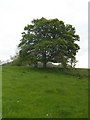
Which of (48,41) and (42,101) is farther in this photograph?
(48,41)

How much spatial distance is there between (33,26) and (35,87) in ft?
52.1

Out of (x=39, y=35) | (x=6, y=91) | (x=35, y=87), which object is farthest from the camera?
(x=39, y=35)

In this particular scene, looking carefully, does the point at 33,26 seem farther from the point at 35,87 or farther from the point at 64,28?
the point at 35,87

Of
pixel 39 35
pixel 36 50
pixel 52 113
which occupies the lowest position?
pixel 52 113

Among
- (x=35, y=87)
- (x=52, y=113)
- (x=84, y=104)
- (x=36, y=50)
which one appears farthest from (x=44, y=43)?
(x=52, y=113)

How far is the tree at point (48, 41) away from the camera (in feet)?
100.0

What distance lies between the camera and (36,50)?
30.2 meters

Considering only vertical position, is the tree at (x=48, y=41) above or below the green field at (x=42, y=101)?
above

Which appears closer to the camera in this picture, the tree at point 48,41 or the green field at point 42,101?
the green field at point 42,101

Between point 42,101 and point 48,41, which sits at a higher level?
point 48,41

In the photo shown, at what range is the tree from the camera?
100.0ft

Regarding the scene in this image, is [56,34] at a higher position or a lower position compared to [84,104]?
higher

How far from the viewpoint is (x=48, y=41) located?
1182 inches

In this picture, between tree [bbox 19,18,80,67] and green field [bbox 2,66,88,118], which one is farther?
tree [bbox 19,18,80,67]
